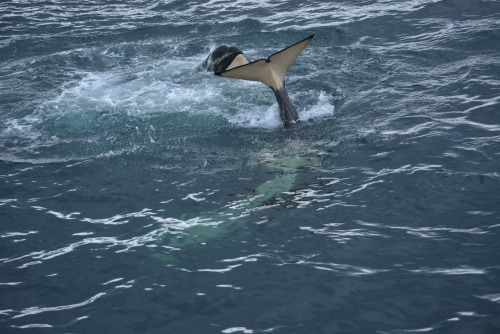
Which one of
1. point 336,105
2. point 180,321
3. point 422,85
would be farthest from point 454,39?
point 180,321

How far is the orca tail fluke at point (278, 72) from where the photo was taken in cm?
1131

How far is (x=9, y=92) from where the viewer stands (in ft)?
47.9

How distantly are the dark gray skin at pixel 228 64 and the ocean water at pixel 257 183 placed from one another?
0.25m

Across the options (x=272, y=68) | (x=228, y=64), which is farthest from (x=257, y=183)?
(x=228, y=64)

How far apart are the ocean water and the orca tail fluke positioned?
394 millimetres

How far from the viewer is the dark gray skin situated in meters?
12.1

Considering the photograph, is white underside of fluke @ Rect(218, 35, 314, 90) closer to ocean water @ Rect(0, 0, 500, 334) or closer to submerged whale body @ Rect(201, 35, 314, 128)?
submerged whale body @ Rect(201, 35, 314, 128)

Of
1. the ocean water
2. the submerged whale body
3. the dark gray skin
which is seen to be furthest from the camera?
the dark gray skin

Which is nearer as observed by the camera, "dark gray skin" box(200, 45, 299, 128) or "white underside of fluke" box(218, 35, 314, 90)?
"white underside of fluke" box(218, 35, 314, 90)

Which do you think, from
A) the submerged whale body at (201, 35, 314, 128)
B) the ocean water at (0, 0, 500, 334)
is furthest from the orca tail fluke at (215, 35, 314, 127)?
the ocean water at (0, 0, 500, 334)

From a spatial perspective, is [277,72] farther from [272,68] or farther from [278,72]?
[272,68]

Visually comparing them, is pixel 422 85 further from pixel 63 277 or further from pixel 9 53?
pixel 9 53

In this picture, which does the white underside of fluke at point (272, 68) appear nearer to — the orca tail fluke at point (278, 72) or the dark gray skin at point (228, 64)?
the orca tail fluke at point (278, 72)

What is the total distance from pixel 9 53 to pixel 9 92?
3.00 meters
